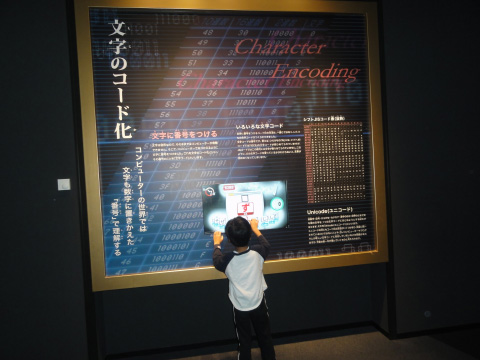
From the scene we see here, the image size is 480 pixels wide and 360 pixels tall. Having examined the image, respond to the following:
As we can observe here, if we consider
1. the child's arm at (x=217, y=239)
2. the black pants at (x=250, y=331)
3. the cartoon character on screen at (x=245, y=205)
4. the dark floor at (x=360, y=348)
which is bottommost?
the dark floor at (x=360, y=348)

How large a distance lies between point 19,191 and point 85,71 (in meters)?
0.94

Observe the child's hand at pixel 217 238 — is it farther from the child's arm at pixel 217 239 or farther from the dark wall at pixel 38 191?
the dark wall at pixel 38 191

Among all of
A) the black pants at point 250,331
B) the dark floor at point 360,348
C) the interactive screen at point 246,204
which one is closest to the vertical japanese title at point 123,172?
the interactive screen at point 246,204

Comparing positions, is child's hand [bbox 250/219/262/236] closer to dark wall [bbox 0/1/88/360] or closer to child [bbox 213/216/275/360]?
child [bbox 213/216/275/360]

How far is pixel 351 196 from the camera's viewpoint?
2512 millimetres

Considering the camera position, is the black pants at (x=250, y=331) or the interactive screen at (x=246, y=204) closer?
the black pants at (x=250, y=331)

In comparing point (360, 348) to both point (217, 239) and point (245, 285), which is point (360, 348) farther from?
point (217, 239)

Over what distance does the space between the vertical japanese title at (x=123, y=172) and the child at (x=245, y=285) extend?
2.26 feet

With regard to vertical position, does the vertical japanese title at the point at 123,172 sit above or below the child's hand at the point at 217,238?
above

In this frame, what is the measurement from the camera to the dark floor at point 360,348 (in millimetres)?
2314

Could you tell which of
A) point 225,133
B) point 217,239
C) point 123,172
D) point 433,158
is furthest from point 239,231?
point 433,158

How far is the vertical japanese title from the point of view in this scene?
2.20 meters

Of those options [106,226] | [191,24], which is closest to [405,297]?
[106,226]

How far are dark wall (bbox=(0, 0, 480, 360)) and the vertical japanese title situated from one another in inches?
10.2
